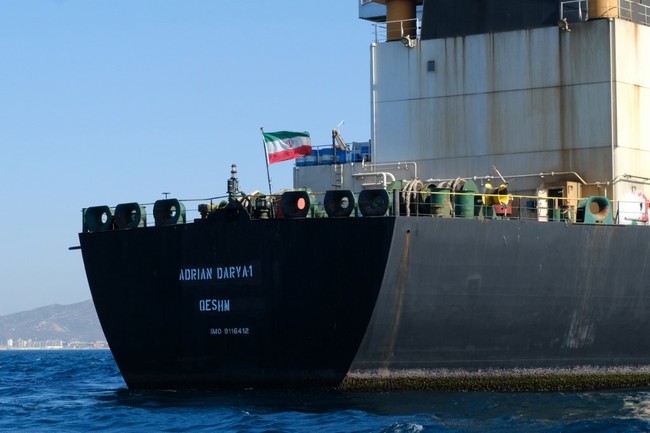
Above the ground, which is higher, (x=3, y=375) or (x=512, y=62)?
(x=512, y=62)

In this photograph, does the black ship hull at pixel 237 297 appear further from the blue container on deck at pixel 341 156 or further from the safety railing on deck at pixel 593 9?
the safety railing on deck at pixel 593 9

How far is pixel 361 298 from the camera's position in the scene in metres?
25.5

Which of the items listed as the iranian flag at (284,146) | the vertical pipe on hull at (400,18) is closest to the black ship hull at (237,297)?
the iranian flag at (284,146)

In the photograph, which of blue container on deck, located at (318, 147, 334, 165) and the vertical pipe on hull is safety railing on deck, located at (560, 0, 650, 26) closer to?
the vertical pipe on hull

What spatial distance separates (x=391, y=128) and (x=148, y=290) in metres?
7.20

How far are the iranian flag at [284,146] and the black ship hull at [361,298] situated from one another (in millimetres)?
3231

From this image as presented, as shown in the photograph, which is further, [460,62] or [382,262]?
[460,62]

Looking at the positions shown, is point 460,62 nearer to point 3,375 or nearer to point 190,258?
point 190,258

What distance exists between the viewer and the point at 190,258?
90.3ft

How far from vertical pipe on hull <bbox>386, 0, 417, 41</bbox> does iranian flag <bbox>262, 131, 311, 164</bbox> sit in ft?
14.1

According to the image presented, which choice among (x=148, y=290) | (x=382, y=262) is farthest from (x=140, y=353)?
(x=382, y=262)

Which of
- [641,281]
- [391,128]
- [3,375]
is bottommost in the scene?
[3,375]

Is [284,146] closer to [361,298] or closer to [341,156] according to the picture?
[341,156]

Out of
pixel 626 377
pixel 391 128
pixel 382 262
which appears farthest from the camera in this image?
pixel 391 128
